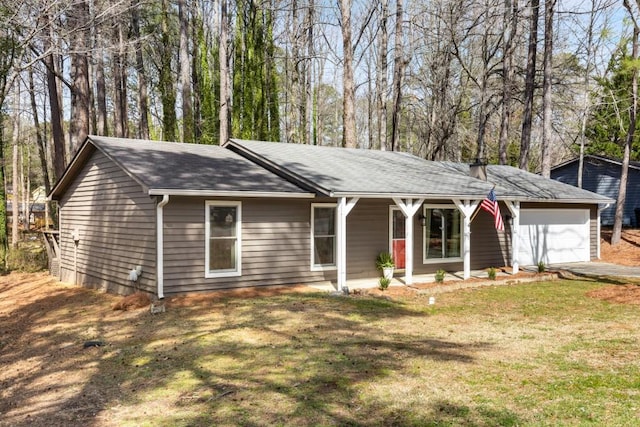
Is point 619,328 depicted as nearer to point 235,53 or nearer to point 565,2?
point 565,2

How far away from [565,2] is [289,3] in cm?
1463

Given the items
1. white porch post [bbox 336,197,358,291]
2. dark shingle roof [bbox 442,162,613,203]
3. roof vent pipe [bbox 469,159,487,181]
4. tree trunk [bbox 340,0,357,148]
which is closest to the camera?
white porch post [bbox 336,197,358,291]

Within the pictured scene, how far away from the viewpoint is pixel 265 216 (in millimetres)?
11781

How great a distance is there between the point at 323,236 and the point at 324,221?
39cm

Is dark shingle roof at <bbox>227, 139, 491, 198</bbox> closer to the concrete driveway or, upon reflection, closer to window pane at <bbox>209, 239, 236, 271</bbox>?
window pane at <bbox>209, 239, 236, 271</bbox>

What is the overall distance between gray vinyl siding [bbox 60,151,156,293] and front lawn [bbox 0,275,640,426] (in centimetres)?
144

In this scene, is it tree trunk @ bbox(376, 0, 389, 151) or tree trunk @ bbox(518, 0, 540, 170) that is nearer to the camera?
tree trunk @ bbox(518, 0, 540, 170)

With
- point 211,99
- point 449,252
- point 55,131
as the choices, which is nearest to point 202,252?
point 449,252

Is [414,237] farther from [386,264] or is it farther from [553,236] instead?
[553,236]

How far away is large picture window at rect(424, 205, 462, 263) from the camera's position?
48.0 feet

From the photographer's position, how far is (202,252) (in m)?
10.9

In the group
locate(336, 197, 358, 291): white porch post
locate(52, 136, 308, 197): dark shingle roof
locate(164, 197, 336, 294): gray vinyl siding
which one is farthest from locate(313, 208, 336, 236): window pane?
locate(336, 197, 358, 291): white porch post

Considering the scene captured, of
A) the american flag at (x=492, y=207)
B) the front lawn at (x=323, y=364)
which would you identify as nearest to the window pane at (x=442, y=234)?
the american flag at (x=492, y=207)

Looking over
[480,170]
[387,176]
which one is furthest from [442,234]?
[480,170]
